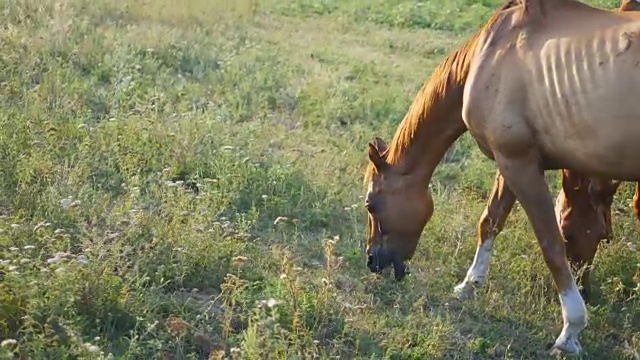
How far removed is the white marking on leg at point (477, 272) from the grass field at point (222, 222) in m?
0.06

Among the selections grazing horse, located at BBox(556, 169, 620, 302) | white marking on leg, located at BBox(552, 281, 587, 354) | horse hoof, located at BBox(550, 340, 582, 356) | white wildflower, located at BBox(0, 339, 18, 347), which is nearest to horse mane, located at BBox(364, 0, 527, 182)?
grazing horse, located at BBox(556, 169, 620, 302)

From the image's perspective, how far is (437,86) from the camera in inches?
188

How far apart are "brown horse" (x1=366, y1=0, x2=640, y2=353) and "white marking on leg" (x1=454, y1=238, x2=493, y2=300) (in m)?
0.62

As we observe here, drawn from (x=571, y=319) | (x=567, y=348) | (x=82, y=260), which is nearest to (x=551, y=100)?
(x=571, y=319)

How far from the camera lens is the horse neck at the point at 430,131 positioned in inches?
187

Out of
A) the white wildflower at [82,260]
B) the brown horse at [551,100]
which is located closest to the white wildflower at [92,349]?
the white wildflower at [82,260]

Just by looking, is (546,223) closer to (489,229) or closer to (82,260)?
(489,229)

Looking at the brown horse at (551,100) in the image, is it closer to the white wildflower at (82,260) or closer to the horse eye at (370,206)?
the horse eye at (370,206)

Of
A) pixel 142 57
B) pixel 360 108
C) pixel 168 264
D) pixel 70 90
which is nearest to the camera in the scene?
pixel 168 264

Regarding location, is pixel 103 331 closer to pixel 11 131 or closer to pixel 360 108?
pixel 11 131

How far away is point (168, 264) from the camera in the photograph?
4.54 meters

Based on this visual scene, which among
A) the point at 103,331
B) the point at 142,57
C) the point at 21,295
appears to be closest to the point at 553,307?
the point at 103,331

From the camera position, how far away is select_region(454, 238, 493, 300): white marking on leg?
16.2ft

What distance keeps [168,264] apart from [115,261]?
0.42 metres
